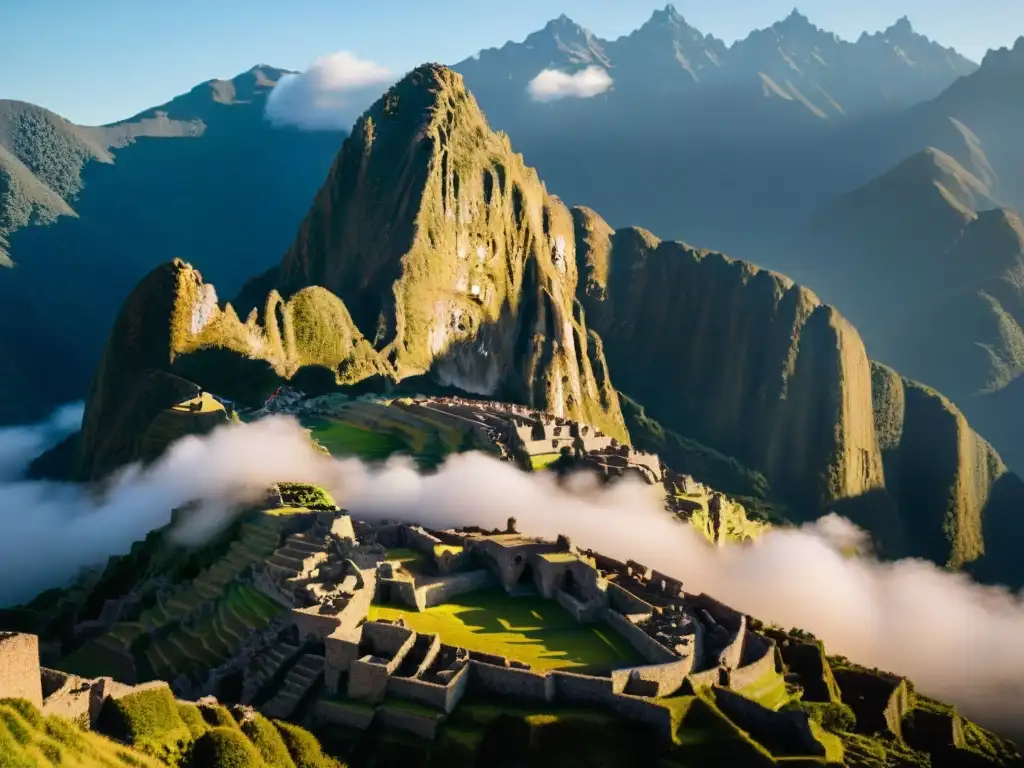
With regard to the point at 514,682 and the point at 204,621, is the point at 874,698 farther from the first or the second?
the point at 204,621

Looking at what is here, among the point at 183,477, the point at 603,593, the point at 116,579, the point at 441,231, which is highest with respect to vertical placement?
the point at 441,231

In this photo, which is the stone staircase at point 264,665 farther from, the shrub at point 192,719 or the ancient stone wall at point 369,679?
the shrub at point 192,719

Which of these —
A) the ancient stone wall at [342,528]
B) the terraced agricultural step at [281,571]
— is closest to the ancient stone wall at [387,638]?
the terraced agricultural step at [281,571]

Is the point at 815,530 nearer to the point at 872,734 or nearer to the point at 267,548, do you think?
the point at 872,734

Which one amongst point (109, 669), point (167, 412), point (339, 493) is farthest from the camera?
point (167, 412)

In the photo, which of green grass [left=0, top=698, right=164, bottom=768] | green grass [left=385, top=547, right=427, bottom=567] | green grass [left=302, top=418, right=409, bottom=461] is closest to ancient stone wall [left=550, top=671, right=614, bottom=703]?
green grass [left=385, top=547, right=427, bottom=567]

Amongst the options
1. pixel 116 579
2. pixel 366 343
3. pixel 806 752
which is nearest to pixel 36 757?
pixel 806 752
